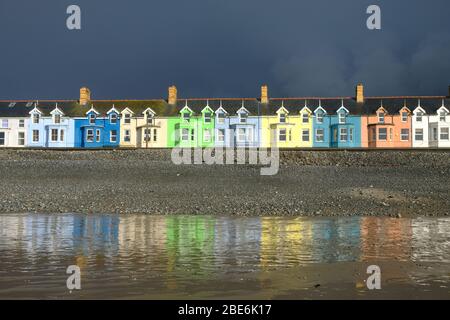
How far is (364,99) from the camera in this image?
224 ft

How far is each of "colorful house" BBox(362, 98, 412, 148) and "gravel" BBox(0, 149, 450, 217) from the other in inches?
729

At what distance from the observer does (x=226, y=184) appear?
32.9 meters

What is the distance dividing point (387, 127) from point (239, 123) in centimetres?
1825

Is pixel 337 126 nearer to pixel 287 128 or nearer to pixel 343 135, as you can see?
pixel 343 135

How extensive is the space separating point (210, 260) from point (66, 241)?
489 cm

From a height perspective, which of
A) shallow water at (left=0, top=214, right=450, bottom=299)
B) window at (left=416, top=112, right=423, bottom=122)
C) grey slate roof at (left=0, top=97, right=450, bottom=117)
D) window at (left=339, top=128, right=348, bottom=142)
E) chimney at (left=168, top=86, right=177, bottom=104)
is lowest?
shallow water at (left=0, top=214, right=450, bottom=299)

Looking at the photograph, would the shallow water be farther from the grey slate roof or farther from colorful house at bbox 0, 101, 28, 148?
colorful house at bbox 0, 101, 28, 148

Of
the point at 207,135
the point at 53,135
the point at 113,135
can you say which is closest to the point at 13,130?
the point at 53,135

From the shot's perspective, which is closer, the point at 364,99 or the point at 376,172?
the point at 376,172

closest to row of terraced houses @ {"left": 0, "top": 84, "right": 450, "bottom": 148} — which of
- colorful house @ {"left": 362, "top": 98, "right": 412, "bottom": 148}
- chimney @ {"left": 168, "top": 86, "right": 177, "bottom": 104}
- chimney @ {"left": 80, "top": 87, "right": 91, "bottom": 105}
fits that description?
chimney @ {"left": 168, "top": 86, "right": 177, "bottom": 104}

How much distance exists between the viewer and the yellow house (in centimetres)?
6562

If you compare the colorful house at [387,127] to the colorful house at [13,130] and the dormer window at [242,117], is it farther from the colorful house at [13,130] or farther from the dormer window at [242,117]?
the colorful house at [13,130]
